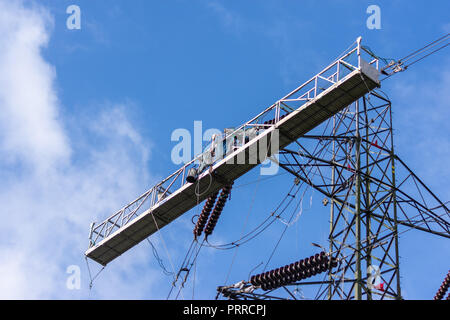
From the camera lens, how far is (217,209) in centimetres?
3797

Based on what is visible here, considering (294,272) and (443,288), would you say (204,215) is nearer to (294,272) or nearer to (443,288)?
(294,272)

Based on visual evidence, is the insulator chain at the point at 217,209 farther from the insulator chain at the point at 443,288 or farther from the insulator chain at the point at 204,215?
the insulator chain at the point at 443,288

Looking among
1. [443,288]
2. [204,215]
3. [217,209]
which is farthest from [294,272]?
[443,288]

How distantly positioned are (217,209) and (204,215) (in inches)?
29.1

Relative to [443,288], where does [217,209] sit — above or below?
above

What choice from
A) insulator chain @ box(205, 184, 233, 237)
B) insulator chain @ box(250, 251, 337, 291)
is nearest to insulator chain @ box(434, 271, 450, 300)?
insulator chain @ box(250, 251, 337, 291)

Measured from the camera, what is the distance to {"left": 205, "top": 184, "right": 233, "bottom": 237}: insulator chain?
3709cm

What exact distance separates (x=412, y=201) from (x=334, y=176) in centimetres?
383

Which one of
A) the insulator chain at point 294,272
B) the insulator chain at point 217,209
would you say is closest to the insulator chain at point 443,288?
the insulator chain at point 294,272

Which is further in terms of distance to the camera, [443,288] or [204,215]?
[443,288]

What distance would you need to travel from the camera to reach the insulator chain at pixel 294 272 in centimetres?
3531

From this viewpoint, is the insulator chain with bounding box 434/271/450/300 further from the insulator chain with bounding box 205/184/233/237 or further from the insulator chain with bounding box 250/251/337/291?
the insulator chain with bounding box 205/184/233/237

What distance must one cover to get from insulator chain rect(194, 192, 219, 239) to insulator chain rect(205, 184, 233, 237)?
21 centimetres
